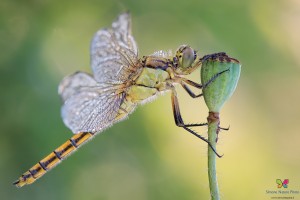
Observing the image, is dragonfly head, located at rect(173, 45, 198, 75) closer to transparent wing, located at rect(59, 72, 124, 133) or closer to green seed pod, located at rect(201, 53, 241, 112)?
transparent wing, located at rect(59, 72, 124, 133)

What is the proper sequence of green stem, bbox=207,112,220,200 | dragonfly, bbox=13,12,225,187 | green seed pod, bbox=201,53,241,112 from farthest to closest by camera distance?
dragonfly, bbox=13,12,225,187 → green seed pod, bbox=201,53,241,112 → green stem, bbox=207,112,220,200

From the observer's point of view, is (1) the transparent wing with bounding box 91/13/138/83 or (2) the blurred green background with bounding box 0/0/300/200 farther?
(2) the blurred green background with bounding box 0/0/300/200

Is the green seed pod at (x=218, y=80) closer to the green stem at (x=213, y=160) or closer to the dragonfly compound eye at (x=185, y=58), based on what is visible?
the green stem at (x=213, y=160)

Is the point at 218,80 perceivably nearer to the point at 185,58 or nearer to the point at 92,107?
the point at 185,58

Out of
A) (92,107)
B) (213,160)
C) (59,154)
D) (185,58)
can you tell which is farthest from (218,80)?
(59,154)

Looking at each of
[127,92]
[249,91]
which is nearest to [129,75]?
[127,92]

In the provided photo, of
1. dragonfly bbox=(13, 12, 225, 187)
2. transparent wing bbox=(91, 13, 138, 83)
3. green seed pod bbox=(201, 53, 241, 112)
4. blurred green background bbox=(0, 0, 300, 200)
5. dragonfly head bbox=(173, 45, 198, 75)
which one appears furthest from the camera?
blurred green background bbox=(0, 0, 300, 200)

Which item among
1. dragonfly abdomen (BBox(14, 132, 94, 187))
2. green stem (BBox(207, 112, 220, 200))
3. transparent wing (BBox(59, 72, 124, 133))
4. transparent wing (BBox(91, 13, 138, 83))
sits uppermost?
transparent wing (BBox(91, 13, 138, 83))

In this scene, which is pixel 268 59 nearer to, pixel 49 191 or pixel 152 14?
pixel 152 14

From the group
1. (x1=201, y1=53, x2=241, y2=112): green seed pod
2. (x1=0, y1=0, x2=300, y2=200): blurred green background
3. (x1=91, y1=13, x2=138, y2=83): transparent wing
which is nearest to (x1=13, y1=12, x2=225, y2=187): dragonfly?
(x1=91, y1=13, x2=138, y2=83): transparent wing
